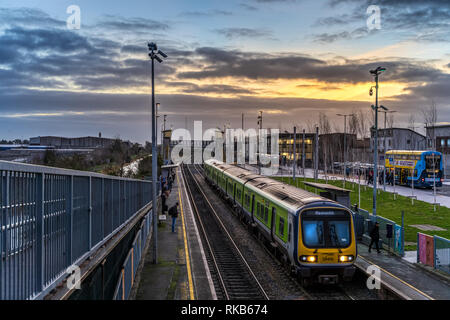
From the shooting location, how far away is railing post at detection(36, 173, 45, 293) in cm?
633

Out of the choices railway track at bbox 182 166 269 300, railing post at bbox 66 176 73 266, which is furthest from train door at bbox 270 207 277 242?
railing post at bbox 66 176 73 266

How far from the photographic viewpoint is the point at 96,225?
10.6 metres

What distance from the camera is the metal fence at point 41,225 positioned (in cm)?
530

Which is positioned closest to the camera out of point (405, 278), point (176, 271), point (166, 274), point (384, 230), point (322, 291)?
point (322, 291)

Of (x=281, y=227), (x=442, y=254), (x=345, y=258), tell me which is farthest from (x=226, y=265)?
(x=442, y=254)

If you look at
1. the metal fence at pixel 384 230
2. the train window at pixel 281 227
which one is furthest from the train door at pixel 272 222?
the metal fence at pixel 384 230

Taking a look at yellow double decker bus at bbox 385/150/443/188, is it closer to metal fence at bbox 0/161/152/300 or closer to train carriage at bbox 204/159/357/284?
train carriage at bbox 204/159/357/284

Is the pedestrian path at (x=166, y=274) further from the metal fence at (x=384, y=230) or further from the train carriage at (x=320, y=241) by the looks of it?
the metal fence at (x=384, y=230)

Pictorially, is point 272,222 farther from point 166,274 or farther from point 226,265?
point 166,274

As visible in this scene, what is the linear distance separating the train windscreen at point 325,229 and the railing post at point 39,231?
30.2 ft

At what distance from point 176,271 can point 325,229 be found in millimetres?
5892

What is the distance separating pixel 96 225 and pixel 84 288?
296 cm

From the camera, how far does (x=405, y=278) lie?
14.6 metres
